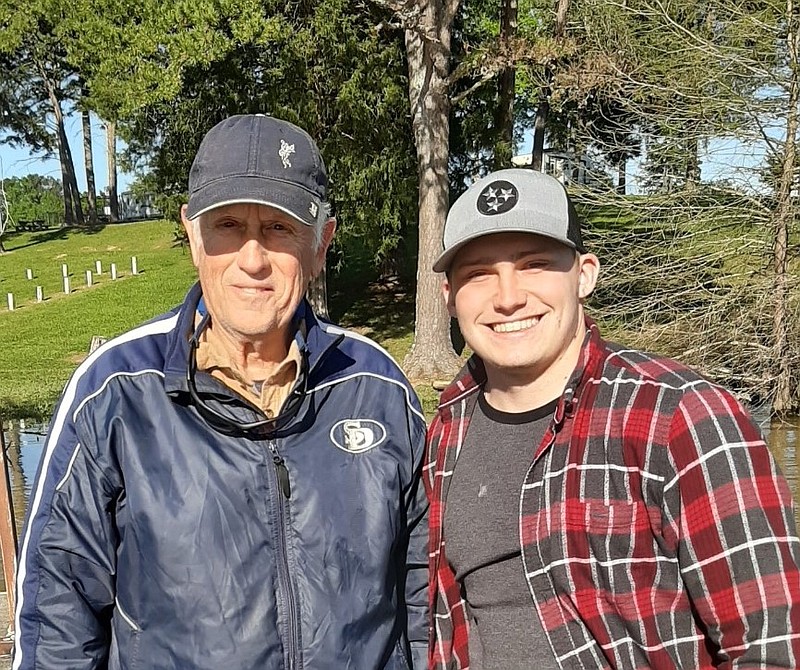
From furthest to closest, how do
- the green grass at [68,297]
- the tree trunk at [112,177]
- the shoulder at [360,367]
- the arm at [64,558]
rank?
the tree trunk at [112,177] → the green grass at [68,297] → the shoulder at [360,367] → the arm at [64,558]

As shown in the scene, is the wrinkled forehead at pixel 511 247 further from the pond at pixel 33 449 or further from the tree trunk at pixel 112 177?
the tree trunk at pixel 112 177

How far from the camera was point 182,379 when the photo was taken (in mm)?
1999

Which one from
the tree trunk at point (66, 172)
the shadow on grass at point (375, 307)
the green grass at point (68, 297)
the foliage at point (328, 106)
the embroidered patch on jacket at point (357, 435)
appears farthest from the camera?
the tree trunk at point (66, 172)

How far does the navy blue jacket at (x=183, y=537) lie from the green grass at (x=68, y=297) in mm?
11237

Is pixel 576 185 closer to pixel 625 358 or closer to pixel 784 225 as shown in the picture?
pixel 784 225

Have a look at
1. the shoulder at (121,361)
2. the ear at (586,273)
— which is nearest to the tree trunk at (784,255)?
the ear at (586,273)

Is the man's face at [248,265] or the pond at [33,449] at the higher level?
the man's face at [248,265]

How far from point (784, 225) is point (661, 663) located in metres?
10.6

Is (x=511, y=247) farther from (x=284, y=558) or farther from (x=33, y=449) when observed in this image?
(x=33, y=449)

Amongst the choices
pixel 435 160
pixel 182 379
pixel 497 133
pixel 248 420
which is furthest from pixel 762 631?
pixel 497 133

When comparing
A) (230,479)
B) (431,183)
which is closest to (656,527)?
(230,479)

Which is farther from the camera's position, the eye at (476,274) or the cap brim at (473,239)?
the eye at (476,274)

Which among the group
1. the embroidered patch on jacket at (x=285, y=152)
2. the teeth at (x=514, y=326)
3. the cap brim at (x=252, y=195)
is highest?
the embroidered patch on jacket at (x=285, y=152)

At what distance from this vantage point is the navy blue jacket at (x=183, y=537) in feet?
6.28
